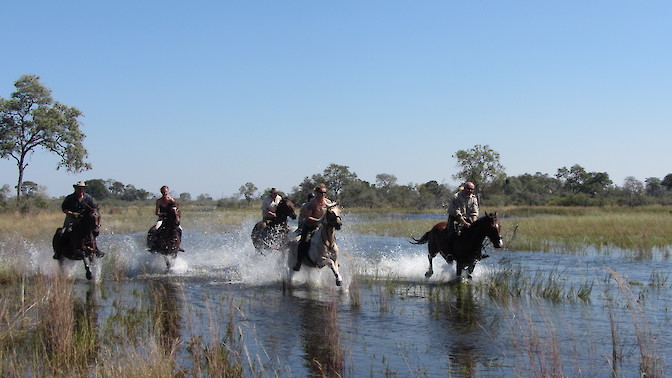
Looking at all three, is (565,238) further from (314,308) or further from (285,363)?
(285,363)

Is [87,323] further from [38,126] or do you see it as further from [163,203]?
[38,126]

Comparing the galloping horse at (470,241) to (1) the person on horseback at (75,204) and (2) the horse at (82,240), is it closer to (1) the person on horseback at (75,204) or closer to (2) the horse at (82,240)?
(2) the horse at (82,240)

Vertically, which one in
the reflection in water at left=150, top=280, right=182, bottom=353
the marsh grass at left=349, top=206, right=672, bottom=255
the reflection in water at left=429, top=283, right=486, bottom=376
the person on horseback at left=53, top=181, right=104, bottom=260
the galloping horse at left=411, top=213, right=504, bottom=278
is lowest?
the reflection in water at left=429, top=283, right=486, bottom=376

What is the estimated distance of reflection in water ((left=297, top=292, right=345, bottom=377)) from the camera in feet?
25.8

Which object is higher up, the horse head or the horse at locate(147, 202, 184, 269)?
the horse head

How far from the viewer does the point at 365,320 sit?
10.7 metres

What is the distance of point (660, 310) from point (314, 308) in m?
6.24

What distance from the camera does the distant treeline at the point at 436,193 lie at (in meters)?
71.9

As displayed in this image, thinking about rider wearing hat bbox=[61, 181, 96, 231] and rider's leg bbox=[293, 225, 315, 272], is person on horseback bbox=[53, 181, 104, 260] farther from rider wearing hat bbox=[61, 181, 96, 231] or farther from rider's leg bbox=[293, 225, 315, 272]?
rider's leg bbox=[293, 225, 315, 272]

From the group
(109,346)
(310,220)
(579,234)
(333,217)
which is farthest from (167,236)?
(579,234)

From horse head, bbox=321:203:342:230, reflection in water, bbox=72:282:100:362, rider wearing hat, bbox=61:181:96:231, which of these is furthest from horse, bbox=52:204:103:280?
horse head, bbox=321:203:342:230

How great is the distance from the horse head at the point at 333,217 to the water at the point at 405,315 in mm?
1180

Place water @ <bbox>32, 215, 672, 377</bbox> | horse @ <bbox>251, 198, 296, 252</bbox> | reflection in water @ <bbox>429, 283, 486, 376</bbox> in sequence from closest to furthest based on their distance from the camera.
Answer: water @ <bbox>32, 215, 672, 377</bbox>
reflection in water @ <bbox>429, 283, 486, 376</bbox>
horse @ <bbox>251, 198, 296, 252</bbox>

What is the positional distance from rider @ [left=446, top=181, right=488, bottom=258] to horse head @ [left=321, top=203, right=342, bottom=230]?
302 centimetres
